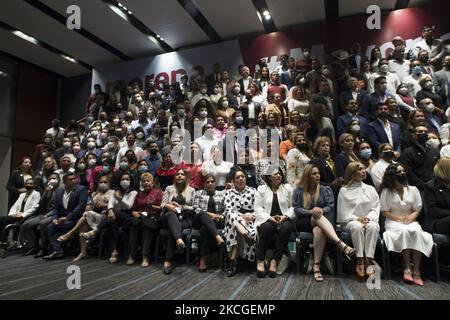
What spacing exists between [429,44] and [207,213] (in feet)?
19.9

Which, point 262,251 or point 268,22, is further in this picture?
point 268,22

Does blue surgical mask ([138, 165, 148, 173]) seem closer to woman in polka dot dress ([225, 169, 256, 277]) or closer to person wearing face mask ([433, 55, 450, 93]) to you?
woman in polka dot dress ([225, 169, 256, 277])

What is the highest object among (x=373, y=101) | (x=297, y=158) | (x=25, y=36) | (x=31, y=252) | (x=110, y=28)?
(x=110, y=28)

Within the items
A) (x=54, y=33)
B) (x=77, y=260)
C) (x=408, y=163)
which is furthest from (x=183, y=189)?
(x=54, y=33)

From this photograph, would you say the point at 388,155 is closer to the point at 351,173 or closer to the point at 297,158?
the point at 351,173

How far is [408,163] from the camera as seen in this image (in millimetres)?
3756

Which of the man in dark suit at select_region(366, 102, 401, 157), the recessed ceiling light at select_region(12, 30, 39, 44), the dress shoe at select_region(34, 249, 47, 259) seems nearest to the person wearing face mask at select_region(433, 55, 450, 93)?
the man in dark suit at select_region(366, 102, 401, 157)

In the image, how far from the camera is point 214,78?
28.1ft

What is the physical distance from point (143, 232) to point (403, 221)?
9.78 feet

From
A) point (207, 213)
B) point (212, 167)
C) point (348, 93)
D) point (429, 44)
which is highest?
point (429, 44)

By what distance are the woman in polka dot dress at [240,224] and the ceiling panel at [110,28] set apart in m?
6.26

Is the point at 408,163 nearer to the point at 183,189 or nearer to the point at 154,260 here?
the point at 183,189

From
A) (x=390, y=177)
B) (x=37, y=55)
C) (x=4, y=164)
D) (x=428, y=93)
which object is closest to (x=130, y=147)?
(x=390, y=177)

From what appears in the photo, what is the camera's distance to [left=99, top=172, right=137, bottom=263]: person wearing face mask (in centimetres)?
428
